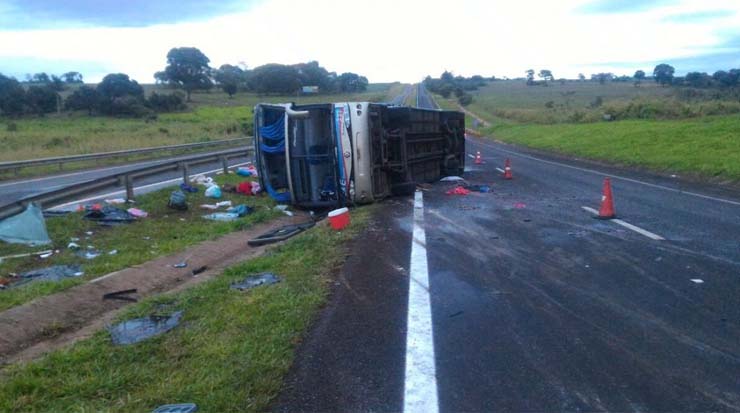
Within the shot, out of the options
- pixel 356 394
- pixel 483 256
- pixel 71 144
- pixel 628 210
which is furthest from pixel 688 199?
pixel 71 144

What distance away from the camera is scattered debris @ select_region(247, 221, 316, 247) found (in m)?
10.9

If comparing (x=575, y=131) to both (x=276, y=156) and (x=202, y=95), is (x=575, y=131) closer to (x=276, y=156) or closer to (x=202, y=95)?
(x=276, y=156)

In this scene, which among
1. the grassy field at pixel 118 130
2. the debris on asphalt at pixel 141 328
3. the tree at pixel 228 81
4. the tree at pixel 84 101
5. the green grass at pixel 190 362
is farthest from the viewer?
the tree at pixel 228 81

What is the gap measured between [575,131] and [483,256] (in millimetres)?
30849

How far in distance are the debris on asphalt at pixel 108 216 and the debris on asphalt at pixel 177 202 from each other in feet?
3.60

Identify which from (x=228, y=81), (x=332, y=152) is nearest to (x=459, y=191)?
(x=332, y=152)

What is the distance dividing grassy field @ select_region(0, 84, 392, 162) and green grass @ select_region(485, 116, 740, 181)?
20036 mm

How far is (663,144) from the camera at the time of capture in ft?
84.0

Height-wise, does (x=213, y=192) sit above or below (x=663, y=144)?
above

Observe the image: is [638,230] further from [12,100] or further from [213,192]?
[12,100]

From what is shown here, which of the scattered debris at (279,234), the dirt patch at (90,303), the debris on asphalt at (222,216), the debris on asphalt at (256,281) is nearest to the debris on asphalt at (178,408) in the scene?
the dirt patch at (90,303)

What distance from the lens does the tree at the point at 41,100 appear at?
58156mm

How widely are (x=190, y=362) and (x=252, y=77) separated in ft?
277

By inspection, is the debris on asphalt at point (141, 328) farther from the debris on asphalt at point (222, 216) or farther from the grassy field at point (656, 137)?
the grassy field at point (656, 137)
